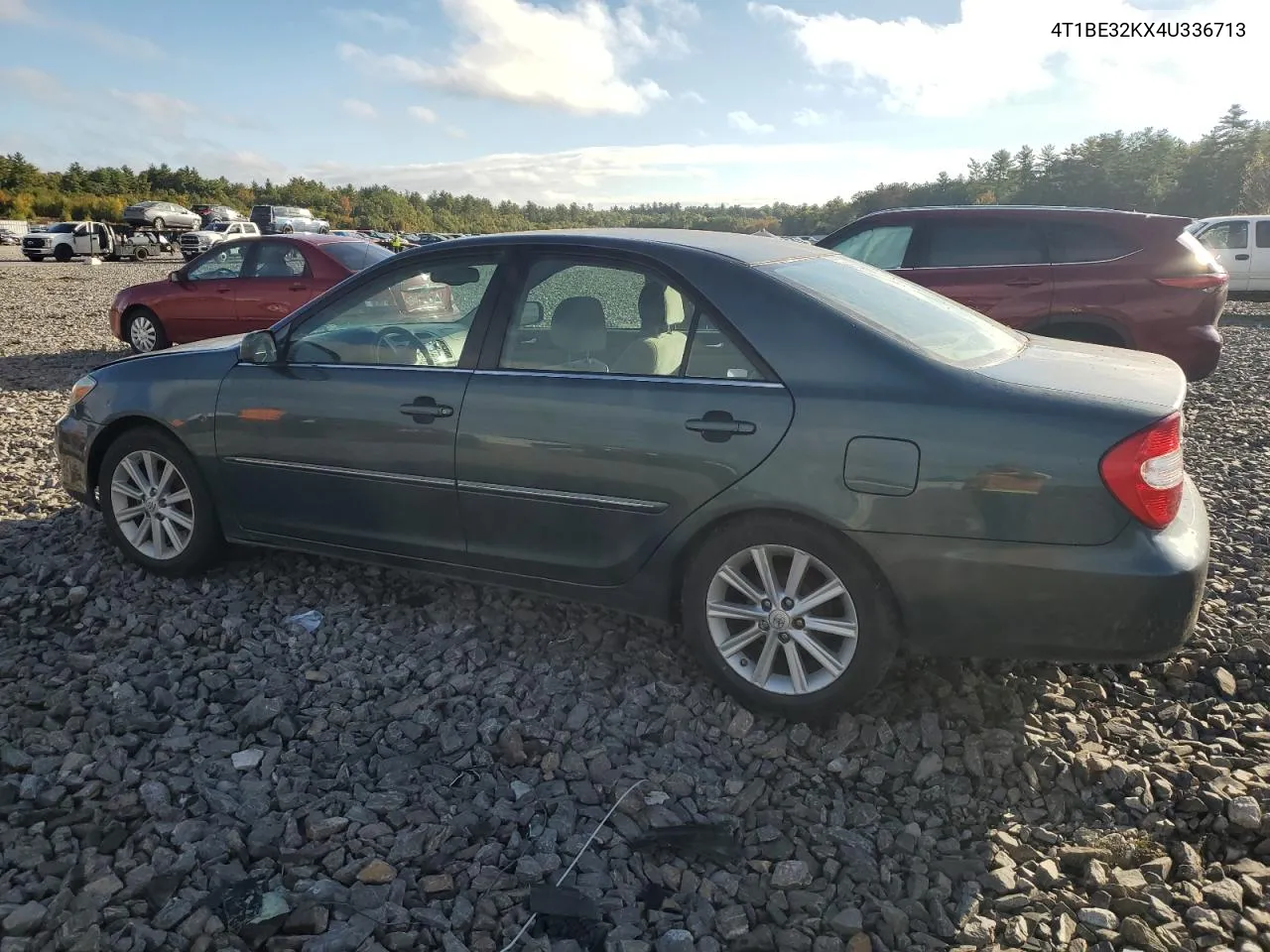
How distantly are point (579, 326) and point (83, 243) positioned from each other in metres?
41.5

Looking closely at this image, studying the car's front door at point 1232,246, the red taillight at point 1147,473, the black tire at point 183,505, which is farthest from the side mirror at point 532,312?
the car's front door at point 1232,246

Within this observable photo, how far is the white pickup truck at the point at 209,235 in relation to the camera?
39531 millimetres

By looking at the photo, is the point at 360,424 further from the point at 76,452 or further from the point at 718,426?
the point at 76,452

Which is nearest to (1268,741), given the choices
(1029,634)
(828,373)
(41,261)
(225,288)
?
(1029,634)

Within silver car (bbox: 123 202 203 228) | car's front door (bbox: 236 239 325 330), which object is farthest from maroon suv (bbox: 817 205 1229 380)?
silver car (bbox: 123 202 203 228)

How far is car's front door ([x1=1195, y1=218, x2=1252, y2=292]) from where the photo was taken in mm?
18312

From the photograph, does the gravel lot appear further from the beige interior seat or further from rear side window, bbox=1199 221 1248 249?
rear side window, bbox=1199 221 1248 249

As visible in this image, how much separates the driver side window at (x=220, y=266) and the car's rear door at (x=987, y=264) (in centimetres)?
759

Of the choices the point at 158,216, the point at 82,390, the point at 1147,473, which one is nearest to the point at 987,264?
the point at 1147,473

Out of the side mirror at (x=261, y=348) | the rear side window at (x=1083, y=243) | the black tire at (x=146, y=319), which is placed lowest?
the black tire at (x=146, y=319)

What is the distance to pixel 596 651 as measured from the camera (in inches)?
153

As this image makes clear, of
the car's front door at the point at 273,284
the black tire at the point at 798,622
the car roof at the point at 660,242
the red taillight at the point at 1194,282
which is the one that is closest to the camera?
the black tire at the point at 798,622

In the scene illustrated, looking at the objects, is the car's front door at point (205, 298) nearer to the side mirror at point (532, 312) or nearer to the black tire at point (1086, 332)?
the side mirror at point (532, 312)

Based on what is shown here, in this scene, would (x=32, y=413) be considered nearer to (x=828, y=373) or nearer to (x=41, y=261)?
(x=828, y=373)
